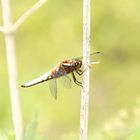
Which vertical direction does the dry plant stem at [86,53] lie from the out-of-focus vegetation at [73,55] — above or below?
above

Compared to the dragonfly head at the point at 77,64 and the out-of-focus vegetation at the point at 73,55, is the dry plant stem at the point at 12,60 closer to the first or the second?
the dragonfly head at the point at 77,64

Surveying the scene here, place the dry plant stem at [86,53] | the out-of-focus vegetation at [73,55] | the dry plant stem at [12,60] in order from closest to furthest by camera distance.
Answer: the dry plant stem at [86,53] < the dry plant stem at [12,60] < the out-of-focus vegetation at [73,55]

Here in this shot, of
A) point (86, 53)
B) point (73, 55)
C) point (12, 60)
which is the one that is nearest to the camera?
point (86, 53)

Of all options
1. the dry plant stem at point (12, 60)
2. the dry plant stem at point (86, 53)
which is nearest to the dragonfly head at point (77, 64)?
the dry plant stem at point (86, 53)

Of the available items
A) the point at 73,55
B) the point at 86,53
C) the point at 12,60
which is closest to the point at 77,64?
the point at 86,53

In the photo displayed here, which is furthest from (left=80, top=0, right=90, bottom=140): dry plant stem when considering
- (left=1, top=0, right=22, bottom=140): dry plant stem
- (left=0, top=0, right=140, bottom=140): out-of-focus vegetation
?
(left=0, top=0, right=140, bottom=140): out-of-focus vegetation

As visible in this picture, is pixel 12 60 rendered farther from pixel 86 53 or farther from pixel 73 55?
pixel 73 55

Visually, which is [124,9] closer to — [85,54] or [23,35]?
[23,35]

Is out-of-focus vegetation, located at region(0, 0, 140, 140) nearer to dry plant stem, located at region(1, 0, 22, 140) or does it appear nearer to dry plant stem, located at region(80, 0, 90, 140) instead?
dry plant stem, located at region(1, 0, 22, 140)

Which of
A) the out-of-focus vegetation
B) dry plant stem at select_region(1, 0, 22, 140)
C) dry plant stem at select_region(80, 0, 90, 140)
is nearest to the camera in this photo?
dry plant stem at select_region(80, 0, 90, 140)

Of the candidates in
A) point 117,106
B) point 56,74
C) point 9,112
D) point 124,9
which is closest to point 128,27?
point 124,9
